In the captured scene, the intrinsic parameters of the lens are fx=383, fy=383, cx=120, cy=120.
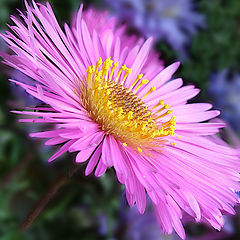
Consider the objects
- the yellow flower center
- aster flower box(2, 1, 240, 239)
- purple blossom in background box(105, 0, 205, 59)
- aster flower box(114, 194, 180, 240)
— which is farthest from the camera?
purple blossom in background box(105, 0, 205, 59)

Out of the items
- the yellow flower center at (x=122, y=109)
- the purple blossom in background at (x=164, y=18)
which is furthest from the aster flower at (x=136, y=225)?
the purple blossom in background at (x=164, y=18)

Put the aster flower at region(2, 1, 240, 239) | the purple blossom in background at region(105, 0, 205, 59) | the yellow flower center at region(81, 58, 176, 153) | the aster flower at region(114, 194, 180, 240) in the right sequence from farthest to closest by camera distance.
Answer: the purple blossom in background at region(105, 0, 205, 59), the aster flower at region(114, 194, 180, 240), the yellow flower center at region(81, 58, 176, 153), the aster flower at region(2, 1, 240, 239)

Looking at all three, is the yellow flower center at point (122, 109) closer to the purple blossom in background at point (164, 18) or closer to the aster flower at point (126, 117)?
the aster flower at point (126, 117)

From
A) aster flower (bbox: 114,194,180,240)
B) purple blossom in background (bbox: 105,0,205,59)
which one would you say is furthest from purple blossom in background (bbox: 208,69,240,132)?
aster flower (bbox: 114,194,180,240)

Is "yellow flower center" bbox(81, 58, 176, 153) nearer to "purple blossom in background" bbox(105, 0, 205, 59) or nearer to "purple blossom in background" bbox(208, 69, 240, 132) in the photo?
"purple blossom in background" bbox(105, 0, 205, 59)

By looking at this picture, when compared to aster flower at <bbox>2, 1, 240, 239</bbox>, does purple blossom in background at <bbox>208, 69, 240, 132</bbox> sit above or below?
above

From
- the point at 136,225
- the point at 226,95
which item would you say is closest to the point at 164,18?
the point at 226,95
